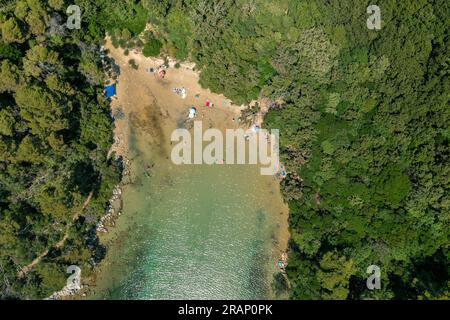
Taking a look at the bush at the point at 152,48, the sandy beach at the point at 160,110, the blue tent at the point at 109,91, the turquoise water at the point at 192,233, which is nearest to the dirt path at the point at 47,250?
the turquoise water at the point at 192,233

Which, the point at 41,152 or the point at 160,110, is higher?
the point at 160,110

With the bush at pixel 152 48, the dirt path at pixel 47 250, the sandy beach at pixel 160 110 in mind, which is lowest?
the dirt path at pixel 47 250

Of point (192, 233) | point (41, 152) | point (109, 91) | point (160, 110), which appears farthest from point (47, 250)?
point (160, 110)

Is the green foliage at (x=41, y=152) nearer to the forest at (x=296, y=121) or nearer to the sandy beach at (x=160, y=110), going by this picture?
the forest at (x=296, y=121)

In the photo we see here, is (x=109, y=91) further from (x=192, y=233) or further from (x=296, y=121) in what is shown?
(x=296, y=121)

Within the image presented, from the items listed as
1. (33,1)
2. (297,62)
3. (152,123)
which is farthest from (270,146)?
(33,1)

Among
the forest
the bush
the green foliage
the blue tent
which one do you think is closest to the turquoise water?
the forest

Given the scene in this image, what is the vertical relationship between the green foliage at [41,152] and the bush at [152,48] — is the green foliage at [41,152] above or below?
below
